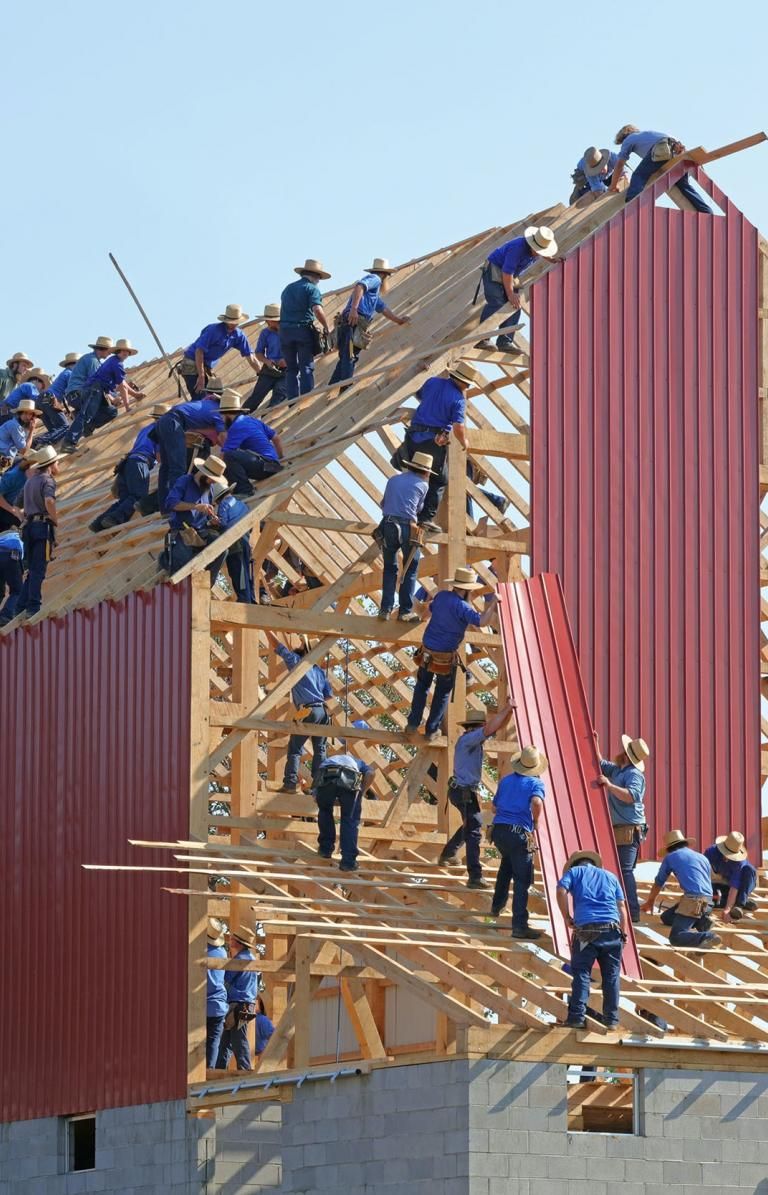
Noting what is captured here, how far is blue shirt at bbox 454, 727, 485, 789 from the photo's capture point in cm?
2261

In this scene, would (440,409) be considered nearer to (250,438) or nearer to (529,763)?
(250,438)

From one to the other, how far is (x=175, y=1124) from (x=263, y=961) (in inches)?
89.1

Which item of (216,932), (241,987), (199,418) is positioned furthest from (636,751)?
(199,418)

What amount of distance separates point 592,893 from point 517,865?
4.94ft

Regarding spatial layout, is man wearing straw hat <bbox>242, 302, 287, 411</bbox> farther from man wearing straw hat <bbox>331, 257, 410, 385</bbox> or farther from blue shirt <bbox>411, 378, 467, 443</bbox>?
blue shirt <bbox>411, 378, 467, 443</bbox>

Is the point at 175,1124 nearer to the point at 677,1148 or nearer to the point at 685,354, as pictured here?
the point at 677,1148

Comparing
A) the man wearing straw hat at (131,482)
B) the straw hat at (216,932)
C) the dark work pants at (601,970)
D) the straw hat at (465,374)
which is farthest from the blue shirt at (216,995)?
the straw hat at (465,374)

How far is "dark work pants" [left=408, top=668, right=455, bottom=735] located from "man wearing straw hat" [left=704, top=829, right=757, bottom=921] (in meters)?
2.77

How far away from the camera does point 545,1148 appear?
62.2 feet

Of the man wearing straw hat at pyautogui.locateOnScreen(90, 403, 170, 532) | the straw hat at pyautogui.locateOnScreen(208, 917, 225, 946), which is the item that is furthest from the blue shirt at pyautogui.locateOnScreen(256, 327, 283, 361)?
the straw hat at pyautogui.locateOnScreen(208, 917, 225, 946)

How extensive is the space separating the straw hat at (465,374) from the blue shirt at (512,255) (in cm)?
130

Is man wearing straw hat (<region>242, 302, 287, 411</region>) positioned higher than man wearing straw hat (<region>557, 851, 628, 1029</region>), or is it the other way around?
man wearing straw hat (<region>242, 302, 287, 411</region>)

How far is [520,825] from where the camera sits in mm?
20891

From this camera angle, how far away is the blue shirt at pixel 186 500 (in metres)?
23.7
